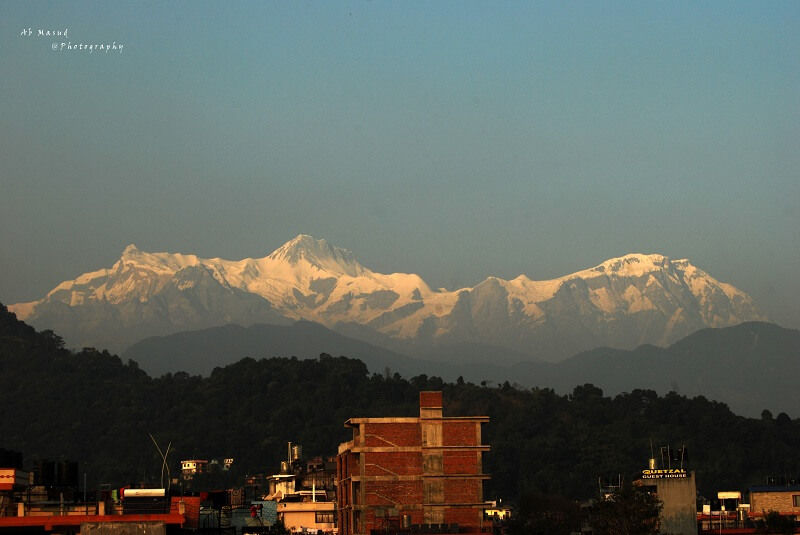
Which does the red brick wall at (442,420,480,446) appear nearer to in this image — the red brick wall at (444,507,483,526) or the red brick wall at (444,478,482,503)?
the red brick wall at (444,478,482,503)

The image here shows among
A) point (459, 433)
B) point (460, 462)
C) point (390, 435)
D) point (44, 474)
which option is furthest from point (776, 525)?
point (44, 474)

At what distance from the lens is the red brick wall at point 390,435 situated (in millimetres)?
163500

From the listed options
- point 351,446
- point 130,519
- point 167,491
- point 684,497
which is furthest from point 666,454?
point 130,519

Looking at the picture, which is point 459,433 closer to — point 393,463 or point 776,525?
point 393,463

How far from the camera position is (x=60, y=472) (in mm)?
119938

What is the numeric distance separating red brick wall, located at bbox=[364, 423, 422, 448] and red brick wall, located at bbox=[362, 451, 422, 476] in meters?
0.99

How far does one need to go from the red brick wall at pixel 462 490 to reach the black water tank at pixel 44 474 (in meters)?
53.9

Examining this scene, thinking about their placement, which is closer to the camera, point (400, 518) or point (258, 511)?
point (400, 518)

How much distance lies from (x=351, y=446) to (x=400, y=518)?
11747 mm

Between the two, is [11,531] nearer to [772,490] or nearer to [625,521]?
[625,521]

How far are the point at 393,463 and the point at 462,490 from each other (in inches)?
317

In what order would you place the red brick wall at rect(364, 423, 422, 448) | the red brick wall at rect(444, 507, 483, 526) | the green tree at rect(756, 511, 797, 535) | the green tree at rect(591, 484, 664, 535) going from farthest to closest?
the red brick wall at rect(364, 423, 422, 448)
the red brick wall at rect(444, 507, 483, 526)
the green tree at rect(756, 511, 797, 535)
the green tree at rect(591, 484, 664, 535)

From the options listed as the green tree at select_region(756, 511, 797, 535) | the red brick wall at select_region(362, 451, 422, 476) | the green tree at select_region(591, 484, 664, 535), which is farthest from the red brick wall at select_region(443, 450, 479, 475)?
the green tree at select_region(756, 511, 797, 535)

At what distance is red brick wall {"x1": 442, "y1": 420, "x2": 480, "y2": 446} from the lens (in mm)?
163500
